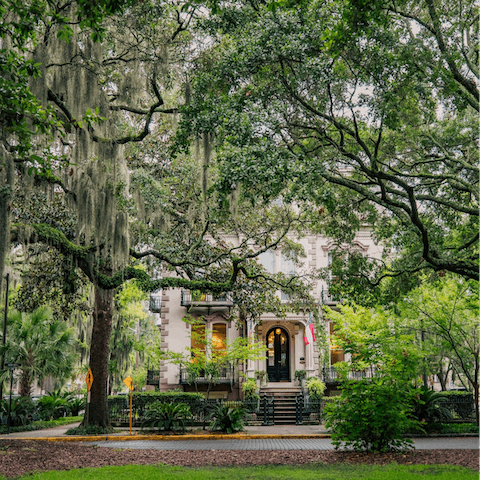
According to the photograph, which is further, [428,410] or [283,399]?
[283,399]

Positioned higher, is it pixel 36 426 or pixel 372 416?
pixel 372 416

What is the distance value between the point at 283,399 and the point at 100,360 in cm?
1027

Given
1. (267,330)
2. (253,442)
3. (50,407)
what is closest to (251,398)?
(267,330)

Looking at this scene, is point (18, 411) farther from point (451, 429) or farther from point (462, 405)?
point (462, 405)

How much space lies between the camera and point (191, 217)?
56.7ft

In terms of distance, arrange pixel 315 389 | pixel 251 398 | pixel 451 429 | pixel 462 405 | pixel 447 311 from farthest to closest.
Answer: pixel 315 389
pixel 251 398
pixel 462 405
pixel 447 311
pixel 451 429

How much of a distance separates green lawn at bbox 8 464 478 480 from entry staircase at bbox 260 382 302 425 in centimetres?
1360

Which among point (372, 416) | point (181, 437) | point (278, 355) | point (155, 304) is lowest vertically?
point (181, 437)

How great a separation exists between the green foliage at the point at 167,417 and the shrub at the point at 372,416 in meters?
8.69

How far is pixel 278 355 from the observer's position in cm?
2850

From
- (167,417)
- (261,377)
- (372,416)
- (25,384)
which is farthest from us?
(261,377)

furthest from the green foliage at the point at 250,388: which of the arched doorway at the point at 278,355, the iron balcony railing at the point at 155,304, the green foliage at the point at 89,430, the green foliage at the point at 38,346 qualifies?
the green foliage at the point at 38,346

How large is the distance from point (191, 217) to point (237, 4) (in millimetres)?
7814

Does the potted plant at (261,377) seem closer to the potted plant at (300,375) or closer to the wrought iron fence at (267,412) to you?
the potted plant at (300,375)
